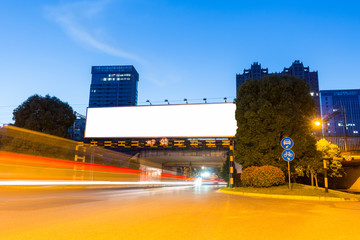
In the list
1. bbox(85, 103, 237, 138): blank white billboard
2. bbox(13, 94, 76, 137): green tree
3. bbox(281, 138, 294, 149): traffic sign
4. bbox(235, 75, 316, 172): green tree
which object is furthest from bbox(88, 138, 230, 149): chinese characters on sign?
bbox(281, 138, 294, 149): traffic sign

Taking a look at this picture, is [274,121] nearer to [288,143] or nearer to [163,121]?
[288,143]

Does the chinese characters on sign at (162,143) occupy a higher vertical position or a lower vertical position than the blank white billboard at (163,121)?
lower

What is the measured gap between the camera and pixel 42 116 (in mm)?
38969

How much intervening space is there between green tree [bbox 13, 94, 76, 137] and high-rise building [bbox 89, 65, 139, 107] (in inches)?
5499

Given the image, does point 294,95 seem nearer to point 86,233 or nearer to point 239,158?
point 239,158

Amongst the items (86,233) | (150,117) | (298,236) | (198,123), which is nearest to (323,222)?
(298,236)

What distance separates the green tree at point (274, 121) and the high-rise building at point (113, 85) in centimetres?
16092

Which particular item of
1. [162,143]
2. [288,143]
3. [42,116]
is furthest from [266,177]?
[42,116]

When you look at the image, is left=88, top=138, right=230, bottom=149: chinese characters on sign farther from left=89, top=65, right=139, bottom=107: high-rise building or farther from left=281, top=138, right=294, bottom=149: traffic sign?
left=89, top=65, right=139, bottom=107: high-rise building

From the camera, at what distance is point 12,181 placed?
19.2 meters

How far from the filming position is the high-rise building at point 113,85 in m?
181

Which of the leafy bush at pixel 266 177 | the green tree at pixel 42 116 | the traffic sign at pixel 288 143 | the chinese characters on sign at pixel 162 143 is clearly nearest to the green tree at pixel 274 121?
the leafy bush at pixel 266 177

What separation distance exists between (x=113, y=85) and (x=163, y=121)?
15399 centimetres

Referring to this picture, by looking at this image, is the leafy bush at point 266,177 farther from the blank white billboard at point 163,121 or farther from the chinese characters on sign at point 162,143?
the chinese characters on sign at point 162,143
